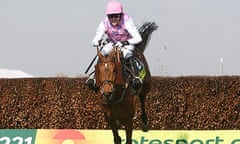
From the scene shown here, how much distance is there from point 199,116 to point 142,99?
10.5 feet

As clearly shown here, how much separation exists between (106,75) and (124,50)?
0.86 metres

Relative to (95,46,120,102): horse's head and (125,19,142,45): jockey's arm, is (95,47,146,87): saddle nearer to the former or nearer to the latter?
(95,46,120,102): horse's head

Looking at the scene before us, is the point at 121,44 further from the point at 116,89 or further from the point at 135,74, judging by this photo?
the point at 116,89

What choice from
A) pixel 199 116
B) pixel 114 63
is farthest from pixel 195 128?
pixel 114 63

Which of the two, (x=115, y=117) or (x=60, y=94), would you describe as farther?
(x=60, y=94)

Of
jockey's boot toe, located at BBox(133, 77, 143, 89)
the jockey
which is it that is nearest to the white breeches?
the jockey

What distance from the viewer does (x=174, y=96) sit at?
13.4 m

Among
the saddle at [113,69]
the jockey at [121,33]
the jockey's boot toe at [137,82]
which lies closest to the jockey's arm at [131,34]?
the jockey at [121,33]

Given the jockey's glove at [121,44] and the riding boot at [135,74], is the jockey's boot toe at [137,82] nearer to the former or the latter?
the riding boot at [135,74]

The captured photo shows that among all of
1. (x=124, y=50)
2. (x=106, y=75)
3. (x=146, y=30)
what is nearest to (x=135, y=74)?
(x=124, y=50)

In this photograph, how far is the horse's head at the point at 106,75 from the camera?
8.42 meters

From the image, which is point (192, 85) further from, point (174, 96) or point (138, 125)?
point (138, 125)

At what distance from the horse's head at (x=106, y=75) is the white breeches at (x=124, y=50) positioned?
0.47 feet

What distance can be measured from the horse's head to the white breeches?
0.14m
